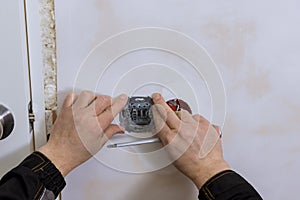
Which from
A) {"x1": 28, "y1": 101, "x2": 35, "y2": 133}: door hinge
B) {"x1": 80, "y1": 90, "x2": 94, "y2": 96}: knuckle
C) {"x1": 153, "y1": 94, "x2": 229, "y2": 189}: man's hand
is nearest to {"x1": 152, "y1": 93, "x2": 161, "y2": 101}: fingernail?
{"x1": 153, "y1": 94, "x2": 229, "y2": 189}: man's hand

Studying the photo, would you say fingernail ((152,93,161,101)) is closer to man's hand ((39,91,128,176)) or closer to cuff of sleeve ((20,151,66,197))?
man's hand ((39,91,128,176))

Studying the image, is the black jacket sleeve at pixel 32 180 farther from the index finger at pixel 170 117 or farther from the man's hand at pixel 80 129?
the index finger at pixel 170 117

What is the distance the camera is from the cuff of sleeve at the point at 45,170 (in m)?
0.60

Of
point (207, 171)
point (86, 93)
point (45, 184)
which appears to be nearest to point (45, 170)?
point (45, 184)

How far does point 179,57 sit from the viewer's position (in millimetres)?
667

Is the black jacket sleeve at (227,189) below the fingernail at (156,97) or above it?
below

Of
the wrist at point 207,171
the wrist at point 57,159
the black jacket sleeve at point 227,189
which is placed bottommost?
the black jacket sleeve at point 227,189

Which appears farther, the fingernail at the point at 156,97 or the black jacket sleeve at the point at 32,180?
the fingernail at the point at 156,97

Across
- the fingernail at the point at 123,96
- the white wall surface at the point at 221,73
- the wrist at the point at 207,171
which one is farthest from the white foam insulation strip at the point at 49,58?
the wrist at the point at 207,171

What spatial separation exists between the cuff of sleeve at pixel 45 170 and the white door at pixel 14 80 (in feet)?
0.19

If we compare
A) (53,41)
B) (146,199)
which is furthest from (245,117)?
(53,41)

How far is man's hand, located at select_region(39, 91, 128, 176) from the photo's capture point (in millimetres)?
631

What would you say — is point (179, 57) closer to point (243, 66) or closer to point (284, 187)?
point (243, 66)

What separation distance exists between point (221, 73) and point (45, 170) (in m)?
0.34
